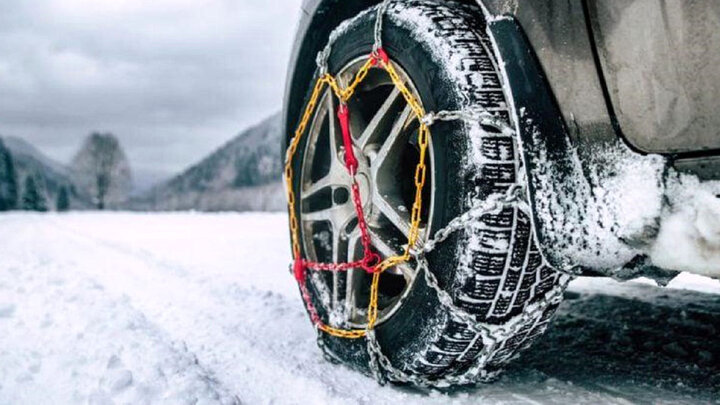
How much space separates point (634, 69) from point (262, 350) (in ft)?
5.55

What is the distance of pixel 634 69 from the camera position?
1002 mm

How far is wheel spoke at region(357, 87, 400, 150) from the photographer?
1.68m

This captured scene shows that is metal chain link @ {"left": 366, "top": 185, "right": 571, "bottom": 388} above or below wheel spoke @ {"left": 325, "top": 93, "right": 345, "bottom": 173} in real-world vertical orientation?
below

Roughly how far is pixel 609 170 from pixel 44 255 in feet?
19.5

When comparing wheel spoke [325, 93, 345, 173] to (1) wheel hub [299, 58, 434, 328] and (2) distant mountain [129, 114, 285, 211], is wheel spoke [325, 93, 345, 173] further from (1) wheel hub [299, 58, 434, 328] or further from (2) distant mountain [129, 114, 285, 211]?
(2) distant mountain [129, 114, 285, 211]

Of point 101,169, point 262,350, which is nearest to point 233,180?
point 101,169

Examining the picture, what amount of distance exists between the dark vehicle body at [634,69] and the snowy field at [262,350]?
0.89 metres

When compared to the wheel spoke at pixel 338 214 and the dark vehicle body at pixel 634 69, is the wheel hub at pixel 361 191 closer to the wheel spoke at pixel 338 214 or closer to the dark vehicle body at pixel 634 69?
the wheel spoke at pixel 338 214

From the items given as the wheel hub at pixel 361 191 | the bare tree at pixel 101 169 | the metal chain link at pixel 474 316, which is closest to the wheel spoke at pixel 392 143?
the wheel hub at pixel 361 191

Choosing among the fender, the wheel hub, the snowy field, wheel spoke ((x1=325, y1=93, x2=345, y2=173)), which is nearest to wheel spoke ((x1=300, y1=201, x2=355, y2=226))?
the wheel hub

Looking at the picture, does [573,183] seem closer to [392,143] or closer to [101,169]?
[392,143]

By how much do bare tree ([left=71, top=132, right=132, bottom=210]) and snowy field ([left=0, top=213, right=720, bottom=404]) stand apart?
59.6m

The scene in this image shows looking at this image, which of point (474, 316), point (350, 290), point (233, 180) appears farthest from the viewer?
point (233, 180)

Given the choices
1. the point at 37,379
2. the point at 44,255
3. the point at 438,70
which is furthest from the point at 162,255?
the point at 438,70
